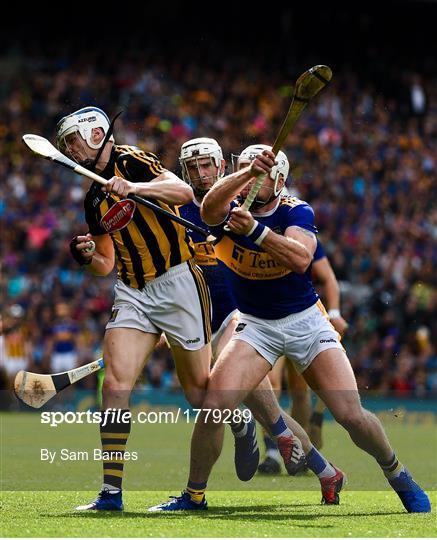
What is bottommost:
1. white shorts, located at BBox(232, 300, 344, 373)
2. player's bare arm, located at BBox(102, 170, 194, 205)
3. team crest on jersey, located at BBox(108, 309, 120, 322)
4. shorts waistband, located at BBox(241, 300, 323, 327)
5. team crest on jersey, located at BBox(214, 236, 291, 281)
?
white shorts, located at BBox(232, 300, 344, 373)

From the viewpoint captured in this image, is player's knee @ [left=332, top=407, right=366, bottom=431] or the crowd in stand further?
the crowd in stand

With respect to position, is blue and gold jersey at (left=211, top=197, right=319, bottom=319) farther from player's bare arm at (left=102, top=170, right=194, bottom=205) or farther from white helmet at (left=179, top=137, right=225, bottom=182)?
white helmet at (left=179, top=137, right=225, bottom=182)

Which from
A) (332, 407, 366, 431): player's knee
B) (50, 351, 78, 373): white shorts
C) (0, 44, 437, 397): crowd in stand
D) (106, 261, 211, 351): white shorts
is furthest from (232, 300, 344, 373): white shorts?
(50, 351, 78, 373): white shorts

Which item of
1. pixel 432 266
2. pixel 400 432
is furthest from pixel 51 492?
pixel 432 266

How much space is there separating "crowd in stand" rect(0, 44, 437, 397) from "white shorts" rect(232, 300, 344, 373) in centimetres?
957

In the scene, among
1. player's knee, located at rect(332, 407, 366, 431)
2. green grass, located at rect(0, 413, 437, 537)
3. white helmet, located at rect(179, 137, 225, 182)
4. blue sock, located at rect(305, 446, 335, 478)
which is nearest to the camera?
green grass, located at rect(0, 413, 437, 537)

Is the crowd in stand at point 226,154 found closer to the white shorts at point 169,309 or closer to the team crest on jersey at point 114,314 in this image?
the white shorts at point 169,309

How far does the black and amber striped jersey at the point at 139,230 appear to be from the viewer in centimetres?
743

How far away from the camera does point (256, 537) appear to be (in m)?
5.97

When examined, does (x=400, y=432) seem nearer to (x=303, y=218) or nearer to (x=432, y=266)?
(x=432, y=266)

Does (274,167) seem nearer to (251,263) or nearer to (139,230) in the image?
(251,263)

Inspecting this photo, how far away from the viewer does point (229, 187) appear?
6891 millimetres

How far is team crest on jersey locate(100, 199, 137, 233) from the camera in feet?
23.7

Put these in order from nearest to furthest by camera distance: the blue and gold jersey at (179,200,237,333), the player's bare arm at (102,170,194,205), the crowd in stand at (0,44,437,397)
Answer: the player's bare arm at (102,170,194,205), the blue and gold jersey at (179,200,237,333), the crowd in stand at (0,44,437,397)
